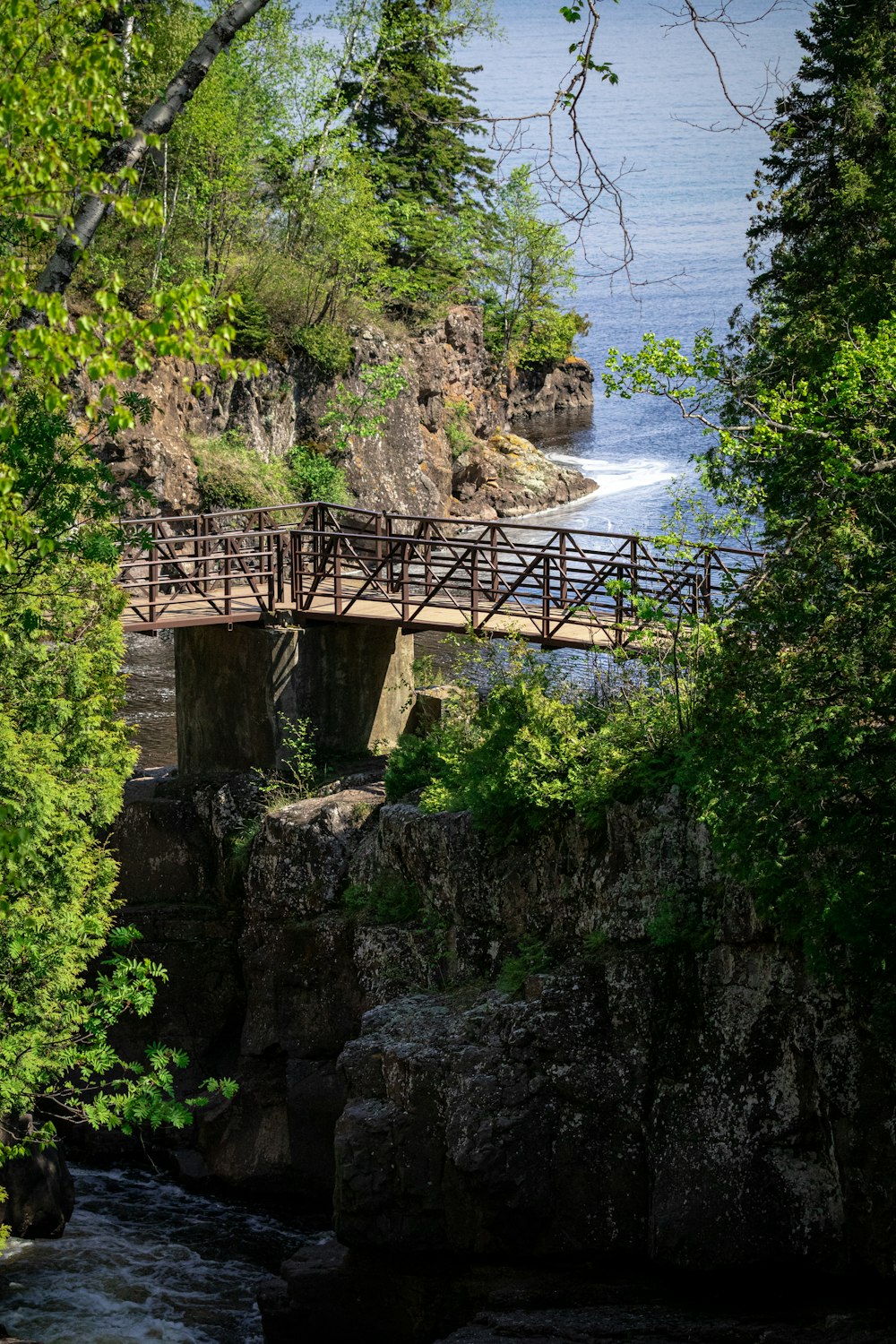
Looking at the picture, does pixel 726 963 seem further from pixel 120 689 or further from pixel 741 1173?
pixel 120 689

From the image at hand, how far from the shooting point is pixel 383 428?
41031 mm

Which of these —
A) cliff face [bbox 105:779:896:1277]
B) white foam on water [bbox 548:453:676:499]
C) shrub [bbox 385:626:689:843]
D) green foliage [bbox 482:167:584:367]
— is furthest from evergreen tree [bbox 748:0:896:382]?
green foliage [bbox 482:167:584:367]

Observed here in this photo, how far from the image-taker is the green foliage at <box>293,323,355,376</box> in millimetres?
38625

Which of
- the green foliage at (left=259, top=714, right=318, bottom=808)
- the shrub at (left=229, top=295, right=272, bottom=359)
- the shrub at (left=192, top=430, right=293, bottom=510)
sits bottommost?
the green foliage at (left=259, top=714, right=318, bottom=808)

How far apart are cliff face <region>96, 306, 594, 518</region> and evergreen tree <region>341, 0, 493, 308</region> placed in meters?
1.86

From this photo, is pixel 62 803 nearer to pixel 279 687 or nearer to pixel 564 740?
pixel 564 740

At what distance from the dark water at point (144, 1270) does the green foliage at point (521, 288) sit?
4390cm

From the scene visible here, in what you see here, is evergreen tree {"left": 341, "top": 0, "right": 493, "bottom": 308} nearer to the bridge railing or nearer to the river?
the river

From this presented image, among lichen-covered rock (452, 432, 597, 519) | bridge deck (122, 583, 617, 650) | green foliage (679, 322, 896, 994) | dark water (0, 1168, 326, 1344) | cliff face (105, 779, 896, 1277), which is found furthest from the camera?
lichen-covered rock (452, 432, 597, 519)

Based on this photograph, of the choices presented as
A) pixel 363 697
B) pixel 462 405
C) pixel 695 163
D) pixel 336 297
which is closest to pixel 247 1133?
pixel 363 697

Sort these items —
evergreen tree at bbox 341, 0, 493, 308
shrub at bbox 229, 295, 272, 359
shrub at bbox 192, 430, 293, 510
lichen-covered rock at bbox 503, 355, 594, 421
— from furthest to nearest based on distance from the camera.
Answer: lichen-covered rock at bbox 503, 355, 594, 421, evergreen tree at bbox 341, 0, 493, 308, shrub at bbox 229, 295, 272, 359, shrub at bbox 192, 430, 293, 510

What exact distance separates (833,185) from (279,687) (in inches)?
446

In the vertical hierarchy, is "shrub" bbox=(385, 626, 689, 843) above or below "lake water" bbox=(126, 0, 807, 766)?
below

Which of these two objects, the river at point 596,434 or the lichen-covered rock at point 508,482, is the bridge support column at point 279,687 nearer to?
the river at point 596,434
